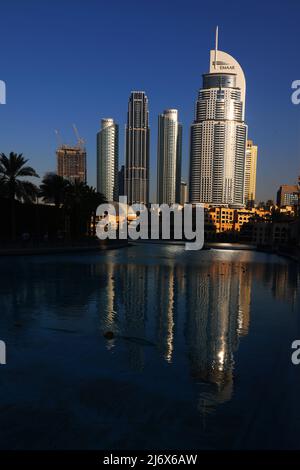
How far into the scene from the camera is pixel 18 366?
24.7ft

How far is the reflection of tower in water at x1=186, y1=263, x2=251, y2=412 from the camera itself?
6.77 meters

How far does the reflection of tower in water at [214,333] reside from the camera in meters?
6.77

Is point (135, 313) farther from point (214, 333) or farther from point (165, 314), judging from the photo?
point (214, 333)

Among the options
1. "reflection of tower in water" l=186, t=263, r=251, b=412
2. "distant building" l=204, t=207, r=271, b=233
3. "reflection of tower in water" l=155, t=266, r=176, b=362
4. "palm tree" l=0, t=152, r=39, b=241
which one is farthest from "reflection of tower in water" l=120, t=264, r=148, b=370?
"distant building" l=204, t=207, r=271, b=233

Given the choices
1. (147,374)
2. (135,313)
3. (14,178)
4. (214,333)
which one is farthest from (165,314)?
(14,178)

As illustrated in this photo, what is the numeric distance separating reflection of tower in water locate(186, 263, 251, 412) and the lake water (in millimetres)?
31

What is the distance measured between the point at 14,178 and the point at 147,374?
124 feet

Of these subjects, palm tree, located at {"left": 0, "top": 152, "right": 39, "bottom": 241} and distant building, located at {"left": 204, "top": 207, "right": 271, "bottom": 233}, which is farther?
distant building, located at {"left": 204, "top": 207, "right": 271, "bottom": 233}

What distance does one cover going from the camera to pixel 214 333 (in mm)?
10484

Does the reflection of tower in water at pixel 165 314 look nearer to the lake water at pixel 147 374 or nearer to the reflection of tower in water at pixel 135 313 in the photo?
the lake water at pixel 147 374

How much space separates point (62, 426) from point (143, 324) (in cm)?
598

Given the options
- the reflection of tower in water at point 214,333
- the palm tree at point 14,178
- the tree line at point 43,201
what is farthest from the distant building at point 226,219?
the reflection of tower in water at point 214,333

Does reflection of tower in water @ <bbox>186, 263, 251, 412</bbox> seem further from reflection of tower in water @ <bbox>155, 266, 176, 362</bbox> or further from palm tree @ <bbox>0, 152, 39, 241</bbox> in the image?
palm tree @ <bbox>0, 152, 39, 241</bbox>

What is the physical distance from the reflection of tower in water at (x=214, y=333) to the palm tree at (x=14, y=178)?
28529 mm
